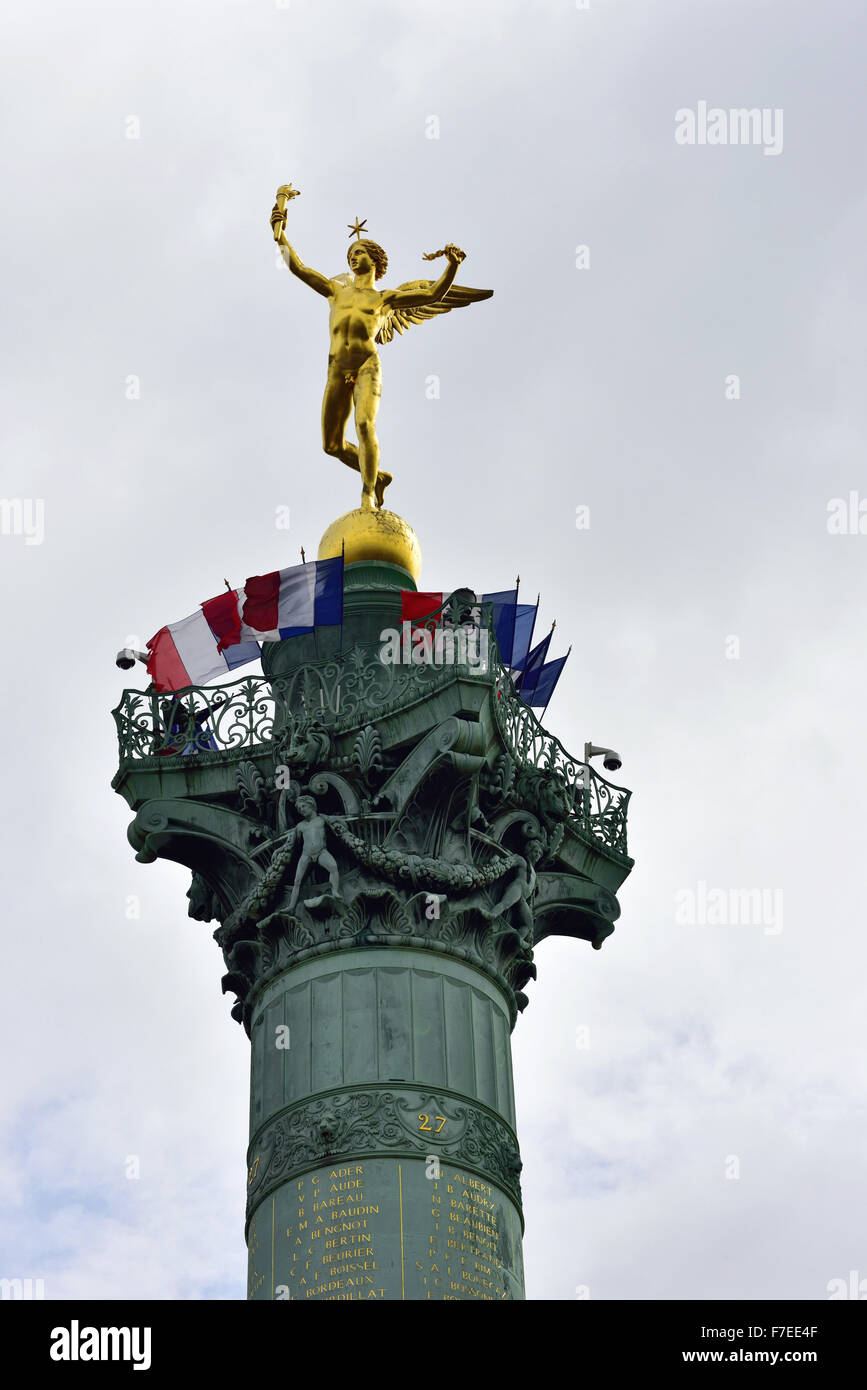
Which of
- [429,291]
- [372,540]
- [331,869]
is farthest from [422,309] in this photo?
[331,869]

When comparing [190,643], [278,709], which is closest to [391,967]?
[278,709]

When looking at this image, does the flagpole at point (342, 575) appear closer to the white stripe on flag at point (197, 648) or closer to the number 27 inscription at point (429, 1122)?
the white stripe on flag at point (197, 648)

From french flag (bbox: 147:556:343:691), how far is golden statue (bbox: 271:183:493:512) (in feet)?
13.2

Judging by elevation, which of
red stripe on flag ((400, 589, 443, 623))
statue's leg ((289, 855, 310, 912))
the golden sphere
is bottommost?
statue's leg ((289, 855, 310, 912))

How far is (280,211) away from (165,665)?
10.7 meters

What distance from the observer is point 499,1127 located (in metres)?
34.4

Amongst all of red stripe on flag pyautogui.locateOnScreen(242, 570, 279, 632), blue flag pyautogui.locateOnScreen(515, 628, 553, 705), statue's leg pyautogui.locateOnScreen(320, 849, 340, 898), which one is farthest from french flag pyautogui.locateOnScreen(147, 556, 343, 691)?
statue's leg pyautogui.locateOnScreen(320, 849, 340, 898)

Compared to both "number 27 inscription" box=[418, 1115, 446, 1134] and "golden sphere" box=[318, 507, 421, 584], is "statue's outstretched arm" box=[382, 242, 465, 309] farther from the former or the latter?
"number 27 inscription" box=[418, 1115, 446, 1134]

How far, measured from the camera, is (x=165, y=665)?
129ft

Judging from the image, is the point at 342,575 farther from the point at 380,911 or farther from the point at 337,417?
the point at 380,911

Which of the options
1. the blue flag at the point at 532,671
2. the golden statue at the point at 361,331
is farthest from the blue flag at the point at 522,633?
the golden statue at the point at 361,331

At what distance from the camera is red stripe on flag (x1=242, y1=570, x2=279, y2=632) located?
39438mm
